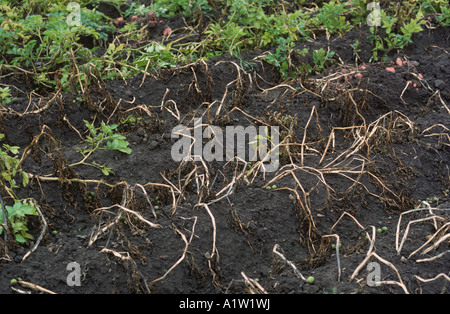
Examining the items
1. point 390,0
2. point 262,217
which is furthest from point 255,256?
point 390,0

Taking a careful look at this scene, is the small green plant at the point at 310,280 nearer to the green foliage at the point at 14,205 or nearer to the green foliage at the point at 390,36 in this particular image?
the green foliage at the point at 14,205

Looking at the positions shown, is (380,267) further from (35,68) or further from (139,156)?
(35,68)

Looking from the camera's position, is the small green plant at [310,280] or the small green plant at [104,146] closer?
the small green plant at [310,280]

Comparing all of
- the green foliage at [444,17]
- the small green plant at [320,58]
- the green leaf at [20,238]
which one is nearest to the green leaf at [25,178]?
the green leaf at [20,238]

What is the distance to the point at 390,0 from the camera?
5.91 meters

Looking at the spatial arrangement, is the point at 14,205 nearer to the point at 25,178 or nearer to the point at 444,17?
the point at 25,178

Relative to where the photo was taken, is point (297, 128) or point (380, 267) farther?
point (297, 128)

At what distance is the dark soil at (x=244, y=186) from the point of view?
302 cm

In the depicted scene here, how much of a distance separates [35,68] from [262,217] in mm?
2407

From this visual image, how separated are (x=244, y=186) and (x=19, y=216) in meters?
1.31

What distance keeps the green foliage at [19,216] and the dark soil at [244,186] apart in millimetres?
88

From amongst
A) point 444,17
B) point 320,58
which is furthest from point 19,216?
point 444,17

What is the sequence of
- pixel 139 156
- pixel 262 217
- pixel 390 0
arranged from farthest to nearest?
1. pixel 390 0
2. pixel 139 156
3. pixel 262 217
